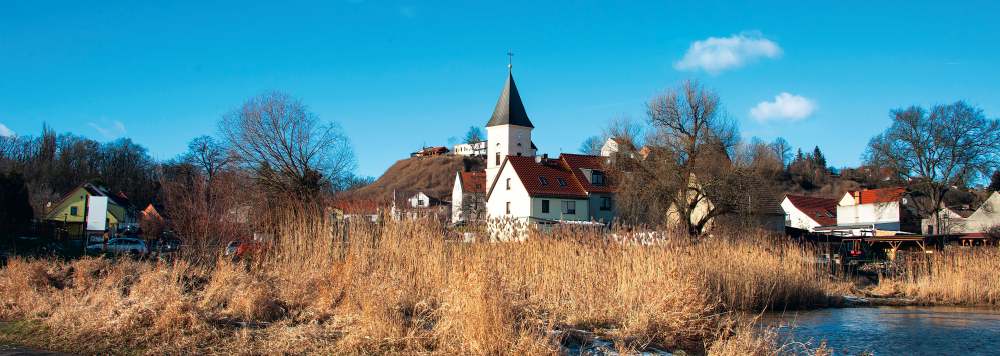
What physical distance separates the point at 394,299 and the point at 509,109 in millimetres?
70447

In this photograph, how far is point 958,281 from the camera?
21188mm

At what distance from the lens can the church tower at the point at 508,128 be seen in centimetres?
7844

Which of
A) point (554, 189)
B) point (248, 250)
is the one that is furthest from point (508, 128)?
point (248, 250)

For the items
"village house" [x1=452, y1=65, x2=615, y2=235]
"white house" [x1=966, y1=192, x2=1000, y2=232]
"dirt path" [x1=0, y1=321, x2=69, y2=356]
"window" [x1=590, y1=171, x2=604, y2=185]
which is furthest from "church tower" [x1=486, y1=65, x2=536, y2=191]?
"dirt path" [x1=0, y1=321, x2=69, y2=356]

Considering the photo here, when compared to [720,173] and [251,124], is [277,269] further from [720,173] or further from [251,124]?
[720,173]

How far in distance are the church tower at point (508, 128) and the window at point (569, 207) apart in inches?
673

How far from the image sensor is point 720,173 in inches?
1759

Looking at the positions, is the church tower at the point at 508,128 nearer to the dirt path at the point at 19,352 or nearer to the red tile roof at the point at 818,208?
the red tile roof at the point at 818,208

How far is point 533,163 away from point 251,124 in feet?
90.7

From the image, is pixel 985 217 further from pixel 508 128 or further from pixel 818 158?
pixel 818 158

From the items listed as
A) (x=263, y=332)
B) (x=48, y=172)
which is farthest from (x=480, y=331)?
(x=48, y=172)

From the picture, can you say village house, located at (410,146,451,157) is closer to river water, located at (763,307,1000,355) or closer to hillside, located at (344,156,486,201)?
hillside, located at (344,156,486,201)

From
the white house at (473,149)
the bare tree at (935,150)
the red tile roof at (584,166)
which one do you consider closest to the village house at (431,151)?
the white house at (473,149)

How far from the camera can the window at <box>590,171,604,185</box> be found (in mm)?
64562
